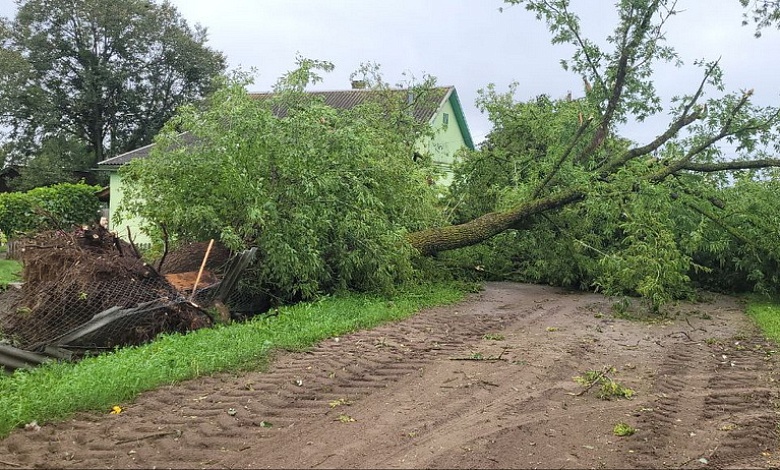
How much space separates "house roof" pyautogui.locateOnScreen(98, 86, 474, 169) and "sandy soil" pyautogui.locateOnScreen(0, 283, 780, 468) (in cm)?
511

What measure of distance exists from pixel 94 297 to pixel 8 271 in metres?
7.76

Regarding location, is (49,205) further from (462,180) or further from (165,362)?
(165,362)

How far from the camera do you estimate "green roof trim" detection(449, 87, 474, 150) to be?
2905cm

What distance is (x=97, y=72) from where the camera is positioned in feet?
123

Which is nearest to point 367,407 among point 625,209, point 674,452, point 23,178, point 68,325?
point 674,452

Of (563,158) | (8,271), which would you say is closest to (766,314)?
(563,158)

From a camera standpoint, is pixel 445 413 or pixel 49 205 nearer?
pixel 445 413

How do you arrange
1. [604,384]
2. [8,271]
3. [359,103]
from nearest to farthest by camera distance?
1. [604,384]
2. [8,271]
3. [359,103]

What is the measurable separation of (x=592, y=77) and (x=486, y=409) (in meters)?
8.58

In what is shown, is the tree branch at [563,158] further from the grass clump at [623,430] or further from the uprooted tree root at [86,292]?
the grass clump at [623,430]

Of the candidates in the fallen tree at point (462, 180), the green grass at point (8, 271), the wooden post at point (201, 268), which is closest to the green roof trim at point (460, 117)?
the fallen tree at point (462, 180)

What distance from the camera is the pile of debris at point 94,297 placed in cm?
671

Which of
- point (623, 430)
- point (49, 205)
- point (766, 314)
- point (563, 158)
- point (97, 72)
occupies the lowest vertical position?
point (766, 314)

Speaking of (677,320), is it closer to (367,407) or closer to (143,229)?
(367,407)
